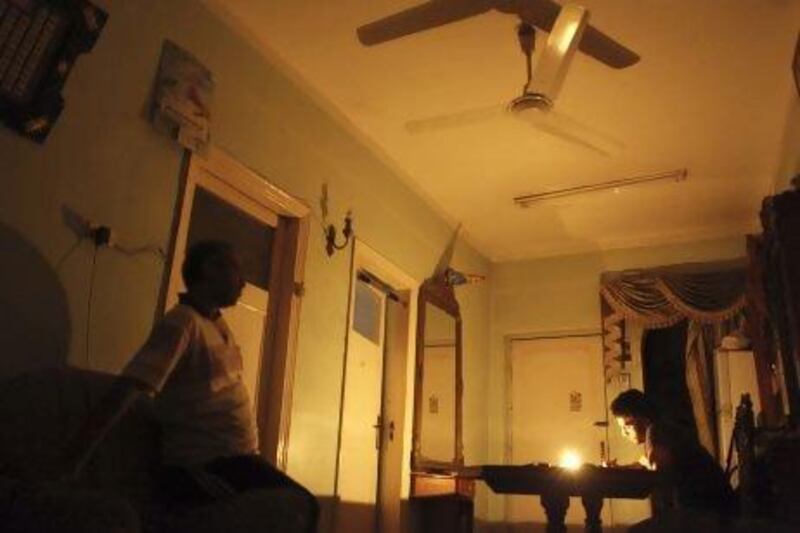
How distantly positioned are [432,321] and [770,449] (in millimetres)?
3158

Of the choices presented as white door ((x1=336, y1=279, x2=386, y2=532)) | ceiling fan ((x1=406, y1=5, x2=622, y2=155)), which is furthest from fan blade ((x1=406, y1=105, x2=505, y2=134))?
white door ((x1=336, y1=279, x2=386, y2=532))

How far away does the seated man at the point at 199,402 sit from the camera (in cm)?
207

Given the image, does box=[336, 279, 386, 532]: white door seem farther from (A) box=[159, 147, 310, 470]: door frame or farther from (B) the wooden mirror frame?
(A) box=[159, 147, 310, 470]: door frame

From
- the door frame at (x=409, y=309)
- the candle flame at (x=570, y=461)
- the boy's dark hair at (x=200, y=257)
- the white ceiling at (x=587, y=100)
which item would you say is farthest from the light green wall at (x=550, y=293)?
the boy's dark hair at (x=200, y=257)

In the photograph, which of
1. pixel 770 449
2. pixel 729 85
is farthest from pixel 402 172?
pixel 770 449

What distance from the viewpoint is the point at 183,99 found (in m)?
3.18

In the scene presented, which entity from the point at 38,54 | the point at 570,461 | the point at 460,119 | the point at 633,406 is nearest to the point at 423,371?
the point at 570,461

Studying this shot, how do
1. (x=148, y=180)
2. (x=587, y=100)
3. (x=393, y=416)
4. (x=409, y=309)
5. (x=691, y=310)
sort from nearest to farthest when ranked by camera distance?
(x=148, y=180)
(x=587, y=100)
(x=393, y=416)
(x=409, y=309)
(x=691, y=310)

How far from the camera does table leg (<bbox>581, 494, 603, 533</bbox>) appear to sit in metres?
3.45

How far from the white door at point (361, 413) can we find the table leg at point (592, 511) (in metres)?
1.40

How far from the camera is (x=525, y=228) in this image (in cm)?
618

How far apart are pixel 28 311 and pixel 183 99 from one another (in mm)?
1201

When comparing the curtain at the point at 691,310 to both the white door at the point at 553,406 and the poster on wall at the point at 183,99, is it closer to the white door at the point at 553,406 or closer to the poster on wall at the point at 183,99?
the white door at the point at 553,406

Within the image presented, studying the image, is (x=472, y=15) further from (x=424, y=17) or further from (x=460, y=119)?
(x=460, y=119)
